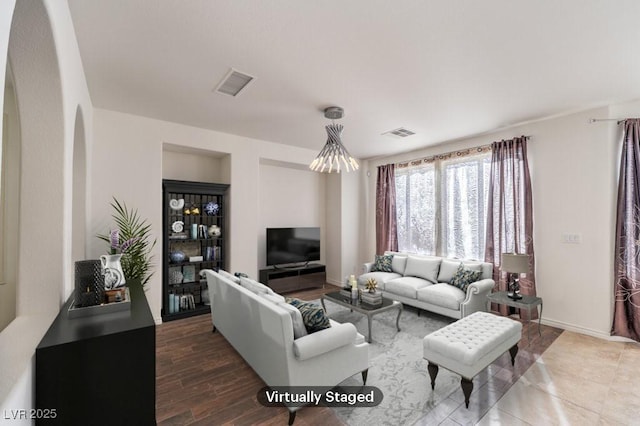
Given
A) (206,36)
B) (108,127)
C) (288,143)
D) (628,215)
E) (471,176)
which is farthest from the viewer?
(288,143)

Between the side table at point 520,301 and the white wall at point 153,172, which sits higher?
the white wall at point 153,172

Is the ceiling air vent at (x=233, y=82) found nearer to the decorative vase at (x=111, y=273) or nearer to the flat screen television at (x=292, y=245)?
the decorative vase at (x=111, y=273)

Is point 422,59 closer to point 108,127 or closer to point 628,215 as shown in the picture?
point 628,215

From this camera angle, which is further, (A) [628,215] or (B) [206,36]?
(A) [628,215]

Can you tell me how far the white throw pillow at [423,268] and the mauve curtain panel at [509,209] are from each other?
0.77 m

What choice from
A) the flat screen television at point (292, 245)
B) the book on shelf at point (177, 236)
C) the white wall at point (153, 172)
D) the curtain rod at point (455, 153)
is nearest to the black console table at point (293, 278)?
the flat screen television at point (292, 245)

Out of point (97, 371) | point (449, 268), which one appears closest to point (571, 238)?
point (449, 268)

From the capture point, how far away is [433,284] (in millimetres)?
4512

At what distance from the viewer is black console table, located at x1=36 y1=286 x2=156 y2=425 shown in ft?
4.11

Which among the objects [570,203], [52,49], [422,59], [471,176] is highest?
[422,59]

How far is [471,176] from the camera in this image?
4723 mm

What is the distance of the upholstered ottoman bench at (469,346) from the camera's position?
86.0 inches

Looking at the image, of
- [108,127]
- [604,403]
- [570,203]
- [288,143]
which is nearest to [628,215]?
[570,203]

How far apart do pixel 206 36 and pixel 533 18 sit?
2354 mm
